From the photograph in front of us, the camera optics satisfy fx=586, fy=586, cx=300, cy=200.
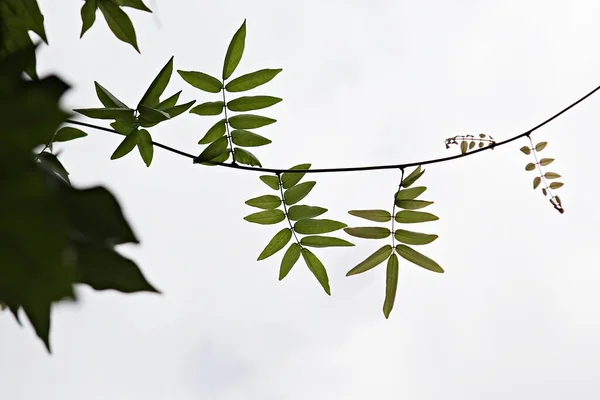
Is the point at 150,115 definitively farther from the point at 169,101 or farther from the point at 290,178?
the point at 290,178

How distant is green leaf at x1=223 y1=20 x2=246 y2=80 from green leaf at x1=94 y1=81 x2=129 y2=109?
233mm

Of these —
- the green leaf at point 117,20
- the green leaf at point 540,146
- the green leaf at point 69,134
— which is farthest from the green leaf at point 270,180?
the green leaf at point 540,146

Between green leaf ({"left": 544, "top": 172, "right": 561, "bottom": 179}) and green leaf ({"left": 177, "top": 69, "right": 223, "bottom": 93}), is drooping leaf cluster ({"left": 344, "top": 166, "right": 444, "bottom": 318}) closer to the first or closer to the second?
green leaf ({"left": 177, "top": 69, "right": 223, "bottom": 93})

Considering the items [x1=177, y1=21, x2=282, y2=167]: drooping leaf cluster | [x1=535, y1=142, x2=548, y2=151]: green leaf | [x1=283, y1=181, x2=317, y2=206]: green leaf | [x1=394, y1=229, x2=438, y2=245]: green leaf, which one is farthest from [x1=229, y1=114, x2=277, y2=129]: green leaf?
[x1=535, y1=142, x2=548, y2=151]: green leaf

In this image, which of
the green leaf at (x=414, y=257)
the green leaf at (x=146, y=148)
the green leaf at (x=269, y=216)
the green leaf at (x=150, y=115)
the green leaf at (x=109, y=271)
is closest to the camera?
the green leaf at (x=109, y=271)

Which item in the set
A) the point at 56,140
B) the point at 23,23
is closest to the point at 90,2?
the point at 23,23

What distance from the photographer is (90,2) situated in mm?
834

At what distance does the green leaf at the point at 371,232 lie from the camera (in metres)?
1.28

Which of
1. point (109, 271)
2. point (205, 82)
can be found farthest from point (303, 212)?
point (109, 271)

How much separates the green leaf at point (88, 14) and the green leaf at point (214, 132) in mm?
397

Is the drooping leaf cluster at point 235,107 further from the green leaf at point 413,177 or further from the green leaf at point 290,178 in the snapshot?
the green leaf at point 413,177

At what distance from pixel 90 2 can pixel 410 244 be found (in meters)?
0.78

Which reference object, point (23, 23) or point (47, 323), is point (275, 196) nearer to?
point (23, 23)

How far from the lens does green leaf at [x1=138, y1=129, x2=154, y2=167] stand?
1.11 meters
